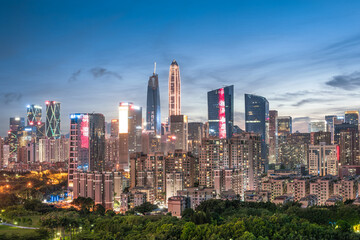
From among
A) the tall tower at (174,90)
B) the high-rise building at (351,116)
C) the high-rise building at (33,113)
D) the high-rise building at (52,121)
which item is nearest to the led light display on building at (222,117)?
the tall tower at (174,90)

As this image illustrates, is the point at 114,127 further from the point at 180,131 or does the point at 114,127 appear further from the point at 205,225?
the point at 205,225

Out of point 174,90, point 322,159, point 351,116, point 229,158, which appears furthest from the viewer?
point 174,90

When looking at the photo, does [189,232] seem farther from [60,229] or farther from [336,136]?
[336,136]

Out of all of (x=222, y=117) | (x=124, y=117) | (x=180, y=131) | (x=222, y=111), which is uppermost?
(x=222, y=111)

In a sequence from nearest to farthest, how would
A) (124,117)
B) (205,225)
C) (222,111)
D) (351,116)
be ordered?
1. (205,225)
2. (222,111)
3. (124,117)
4. (351,116)

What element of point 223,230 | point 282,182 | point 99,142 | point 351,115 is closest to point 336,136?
point 351,115

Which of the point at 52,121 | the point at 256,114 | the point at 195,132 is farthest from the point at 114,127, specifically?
the point at 256,114

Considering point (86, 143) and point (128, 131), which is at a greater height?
point (128, 131)

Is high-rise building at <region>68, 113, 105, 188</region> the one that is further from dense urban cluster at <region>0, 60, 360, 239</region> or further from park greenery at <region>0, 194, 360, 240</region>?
park greenery at <region>0, 194, 360, 240</region>
